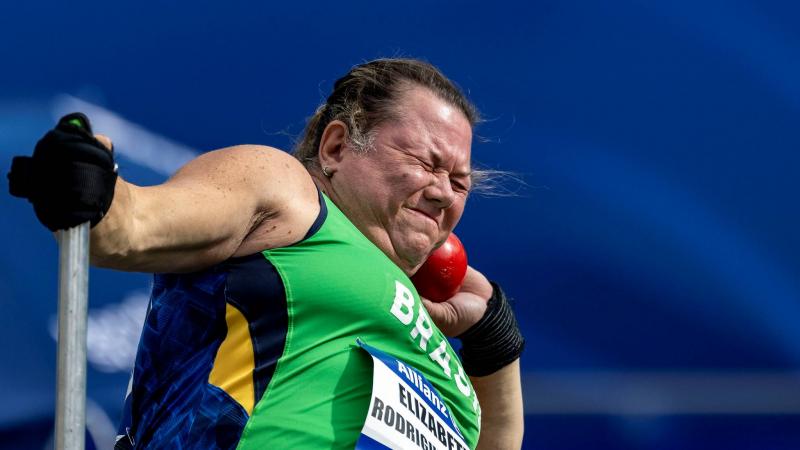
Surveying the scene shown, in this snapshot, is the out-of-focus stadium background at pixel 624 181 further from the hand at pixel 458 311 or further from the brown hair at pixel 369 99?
the brown hair at pixel 369 99

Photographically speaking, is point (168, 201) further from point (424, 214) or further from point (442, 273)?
point (442, 273)

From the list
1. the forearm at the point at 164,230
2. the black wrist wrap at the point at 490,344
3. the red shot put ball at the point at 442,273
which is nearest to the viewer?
the forearm at the point at 164,230

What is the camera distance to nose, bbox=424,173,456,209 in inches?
75.4

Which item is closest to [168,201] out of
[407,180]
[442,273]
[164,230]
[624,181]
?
[164,230]

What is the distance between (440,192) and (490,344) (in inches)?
22.6

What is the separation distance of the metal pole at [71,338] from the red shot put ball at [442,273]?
113 cm

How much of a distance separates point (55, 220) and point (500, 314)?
139 cm

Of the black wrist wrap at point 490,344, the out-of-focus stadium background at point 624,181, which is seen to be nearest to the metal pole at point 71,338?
the black wrist wrap at point 490,344

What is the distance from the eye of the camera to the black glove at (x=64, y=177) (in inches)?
45.9

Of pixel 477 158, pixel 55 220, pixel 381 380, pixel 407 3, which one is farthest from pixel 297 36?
pixel 55 220

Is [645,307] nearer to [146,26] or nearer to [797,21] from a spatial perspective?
[797,21]

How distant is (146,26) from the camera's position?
2496mm

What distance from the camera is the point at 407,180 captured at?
1888 mm

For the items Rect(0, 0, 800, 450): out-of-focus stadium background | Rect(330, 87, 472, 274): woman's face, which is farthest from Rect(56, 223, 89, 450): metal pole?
Rect(0, 0, 800, 450): out-of-focus stadium background
